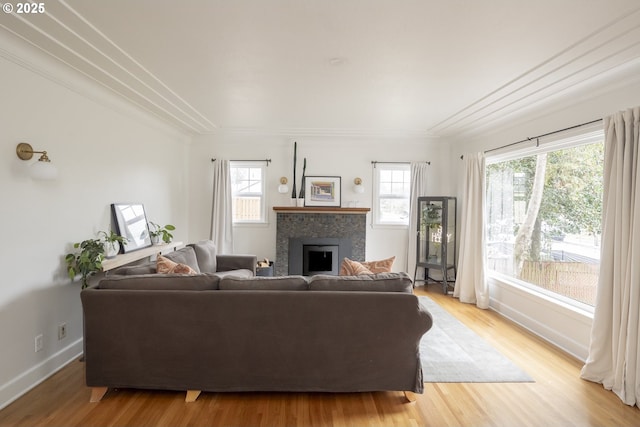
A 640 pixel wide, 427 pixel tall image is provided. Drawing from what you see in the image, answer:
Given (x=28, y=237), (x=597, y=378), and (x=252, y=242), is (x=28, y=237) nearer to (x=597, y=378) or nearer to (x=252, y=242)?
(x=252, y=242)

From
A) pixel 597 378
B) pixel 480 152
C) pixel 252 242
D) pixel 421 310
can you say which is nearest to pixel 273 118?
pixel 252 242

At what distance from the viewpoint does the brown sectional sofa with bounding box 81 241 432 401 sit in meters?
2.36

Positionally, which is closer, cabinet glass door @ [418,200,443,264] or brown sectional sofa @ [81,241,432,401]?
brown sectional sofa @ [81,241,432,401]

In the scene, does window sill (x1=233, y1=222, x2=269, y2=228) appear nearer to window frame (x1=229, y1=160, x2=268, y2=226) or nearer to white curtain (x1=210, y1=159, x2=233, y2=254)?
window frame (x1=229, y1=160, x2=268, y2=226)

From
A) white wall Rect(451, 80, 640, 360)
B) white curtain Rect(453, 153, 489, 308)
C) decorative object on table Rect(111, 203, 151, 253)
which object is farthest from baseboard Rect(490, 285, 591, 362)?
decorative object on table Rect(111, 203, 151, 253)

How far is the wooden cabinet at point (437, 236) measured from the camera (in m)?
5.43

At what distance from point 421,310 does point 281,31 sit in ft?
6.95

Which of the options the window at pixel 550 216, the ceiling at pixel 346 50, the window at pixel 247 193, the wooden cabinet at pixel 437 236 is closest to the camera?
the ceiling at pixel 346 50

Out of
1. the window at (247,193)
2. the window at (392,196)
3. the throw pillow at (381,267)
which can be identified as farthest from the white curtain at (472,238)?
the window at (247,193)

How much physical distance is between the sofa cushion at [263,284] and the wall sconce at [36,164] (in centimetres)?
151

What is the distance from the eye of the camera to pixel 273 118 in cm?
476

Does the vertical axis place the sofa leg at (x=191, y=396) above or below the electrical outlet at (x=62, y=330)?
below

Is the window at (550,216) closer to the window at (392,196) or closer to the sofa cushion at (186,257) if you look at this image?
the window at (392,196)

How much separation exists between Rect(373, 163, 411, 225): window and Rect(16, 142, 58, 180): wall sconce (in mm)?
4532
